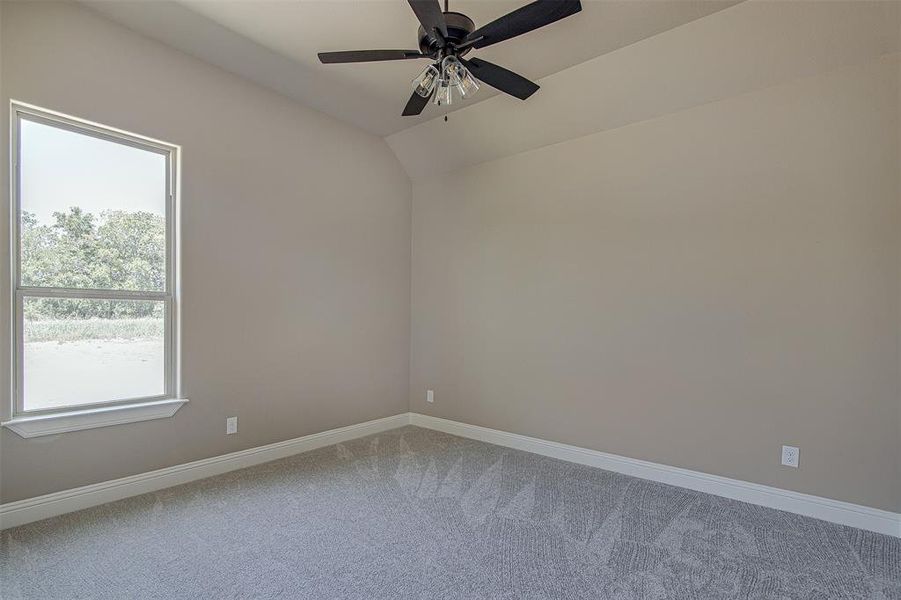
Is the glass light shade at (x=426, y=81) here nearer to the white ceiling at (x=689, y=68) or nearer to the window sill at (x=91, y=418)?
the white ceiling at (x=689, y=68)

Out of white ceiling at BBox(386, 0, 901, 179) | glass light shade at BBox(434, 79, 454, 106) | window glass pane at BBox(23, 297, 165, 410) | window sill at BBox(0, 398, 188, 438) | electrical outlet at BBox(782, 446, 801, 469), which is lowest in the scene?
electrical outlet at BBox(782, 446, 801, 469)

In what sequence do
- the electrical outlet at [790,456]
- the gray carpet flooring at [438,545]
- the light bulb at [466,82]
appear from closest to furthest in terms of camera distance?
the gray carpet flooring at [438,545], the light bulb at [466,82], the electrical outlet at [790,456]

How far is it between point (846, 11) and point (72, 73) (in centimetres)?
421

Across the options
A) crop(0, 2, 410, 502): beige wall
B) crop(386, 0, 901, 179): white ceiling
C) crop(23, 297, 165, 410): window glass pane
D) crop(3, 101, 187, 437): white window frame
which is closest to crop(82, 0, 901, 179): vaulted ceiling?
crop(386, 0, 901, 179): white ceiling

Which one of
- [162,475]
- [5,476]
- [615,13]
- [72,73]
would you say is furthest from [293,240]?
[615,13]

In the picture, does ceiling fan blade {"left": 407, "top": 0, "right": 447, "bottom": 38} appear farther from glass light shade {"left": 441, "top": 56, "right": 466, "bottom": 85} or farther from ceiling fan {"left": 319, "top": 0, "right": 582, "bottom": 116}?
glass light shade {"left": 441, "top": 56, "right": 466, "bottom": 85}

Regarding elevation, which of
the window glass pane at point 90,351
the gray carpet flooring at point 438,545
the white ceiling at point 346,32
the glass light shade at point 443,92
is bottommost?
the gray carpet flooring at point 438,545

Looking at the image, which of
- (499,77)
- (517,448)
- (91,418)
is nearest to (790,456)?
(517,448)

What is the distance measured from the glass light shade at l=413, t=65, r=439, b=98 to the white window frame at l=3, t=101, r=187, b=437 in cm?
184

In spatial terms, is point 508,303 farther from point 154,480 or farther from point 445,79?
point 154,480

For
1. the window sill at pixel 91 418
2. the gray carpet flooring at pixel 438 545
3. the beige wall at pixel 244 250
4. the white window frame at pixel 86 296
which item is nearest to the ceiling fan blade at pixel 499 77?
the beige wall at pixel 244 250

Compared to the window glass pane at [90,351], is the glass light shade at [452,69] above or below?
above

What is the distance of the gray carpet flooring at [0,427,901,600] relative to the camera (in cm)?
195

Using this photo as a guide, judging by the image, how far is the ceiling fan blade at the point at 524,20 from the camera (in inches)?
70.7
